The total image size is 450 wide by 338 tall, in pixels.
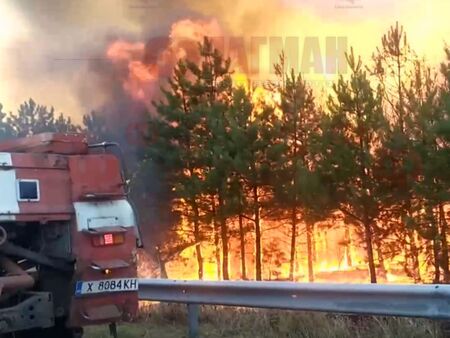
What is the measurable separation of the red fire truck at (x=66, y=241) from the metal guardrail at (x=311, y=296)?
0.91m

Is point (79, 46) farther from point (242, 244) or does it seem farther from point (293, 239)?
point (293, 239)

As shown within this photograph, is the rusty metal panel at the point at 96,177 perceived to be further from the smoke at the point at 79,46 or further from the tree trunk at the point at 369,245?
the smoke at the point at 79,46

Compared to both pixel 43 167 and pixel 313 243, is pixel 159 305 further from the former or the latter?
pixel 313 243

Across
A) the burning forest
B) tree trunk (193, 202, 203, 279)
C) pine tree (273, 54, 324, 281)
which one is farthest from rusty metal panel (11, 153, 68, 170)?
tree trunk (193, 202, 203, 279)

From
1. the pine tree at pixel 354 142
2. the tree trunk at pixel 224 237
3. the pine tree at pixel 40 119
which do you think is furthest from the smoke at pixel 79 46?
the pine tree at pixel 354 142

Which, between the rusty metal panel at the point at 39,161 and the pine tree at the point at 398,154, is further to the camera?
the pine tree at the point at 398,154

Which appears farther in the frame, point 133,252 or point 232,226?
point 232,226

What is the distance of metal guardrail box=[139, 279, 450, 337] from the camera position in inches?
183

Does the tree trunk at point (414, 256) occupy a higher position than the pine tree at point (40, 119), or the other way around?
the pine tree at point (40, 119)

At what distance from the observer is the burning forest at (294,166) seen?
2516 cm

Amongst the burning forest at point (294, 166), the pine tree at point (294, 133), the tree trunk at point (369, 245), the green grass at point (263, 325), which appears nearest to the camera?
the green grass at point (263, 325)

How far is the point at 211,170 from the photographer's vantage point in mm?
30766

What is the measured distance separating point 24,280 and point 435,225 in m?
21.9

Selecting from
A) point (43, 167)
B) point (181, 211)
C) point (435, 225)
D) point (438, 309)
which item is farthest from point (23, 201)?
point (181, 211)
